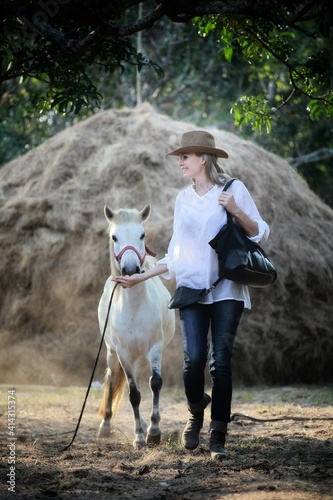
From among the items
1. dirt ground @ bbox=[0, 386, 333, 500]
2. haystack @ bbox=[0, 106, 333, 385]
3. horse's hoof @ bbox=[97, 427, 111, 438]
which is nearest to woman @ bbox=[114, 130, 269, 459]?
dirt ground @ bbox=[0, 386, 333, 500]

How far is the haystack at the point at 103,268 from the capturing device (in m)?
9.27

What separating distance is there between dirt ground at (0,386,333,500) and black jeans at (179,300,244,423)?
16.1 inches

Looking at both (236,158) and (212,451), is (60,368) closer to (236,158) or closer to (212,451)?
(236,158)

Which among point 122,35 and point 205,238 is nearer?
point 205,238

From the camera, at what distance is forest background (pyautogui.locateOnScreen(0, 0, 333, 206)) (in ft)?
17.7

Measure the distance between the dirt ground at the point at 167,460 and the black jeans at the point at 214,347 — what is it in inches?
16.1

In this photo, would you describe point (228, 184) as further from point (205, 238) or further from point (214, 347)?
point (214, 347)

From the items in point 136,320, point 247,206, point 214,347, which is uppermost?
point 247,206

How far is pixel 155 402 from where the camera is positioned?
5.54m

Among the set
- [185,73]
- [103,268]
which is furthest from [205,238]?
[185,73]

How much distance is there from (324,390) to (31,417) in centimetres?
386

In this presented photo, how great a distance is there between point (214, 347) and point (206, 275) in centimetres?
49

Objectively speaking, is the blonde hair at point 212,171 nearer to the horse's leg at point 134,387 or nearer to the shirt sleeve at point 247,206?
the shirt sleeve at point 247,206

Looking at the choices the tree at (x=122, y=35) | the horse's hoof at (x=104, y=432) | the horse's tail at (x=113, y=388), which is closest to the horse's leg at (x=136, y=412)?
the horse's hoof at (x=104, y=432)
